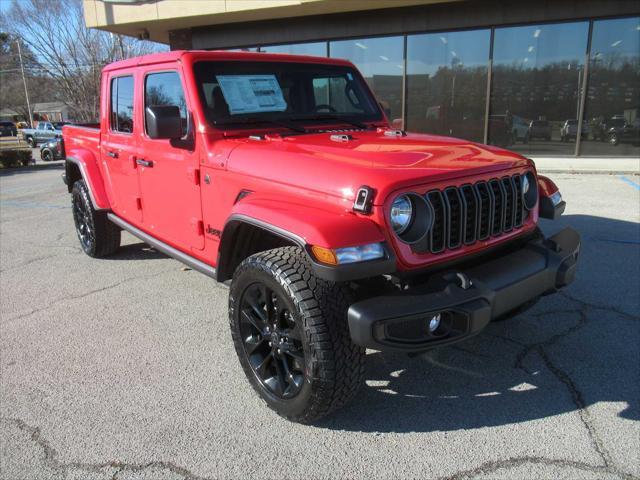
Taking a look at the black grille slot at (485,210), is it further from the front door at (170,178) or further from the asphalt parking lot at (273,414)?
the front door at (170,178)

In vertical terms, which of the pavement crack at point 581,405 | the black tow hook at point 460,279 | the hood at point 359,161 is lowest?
the pavement crack at point 581,405

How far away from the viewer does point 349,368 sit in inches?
Result: 93.4

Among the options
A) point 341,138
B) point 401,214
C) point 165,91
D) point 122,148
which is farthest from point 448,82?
point 401,214

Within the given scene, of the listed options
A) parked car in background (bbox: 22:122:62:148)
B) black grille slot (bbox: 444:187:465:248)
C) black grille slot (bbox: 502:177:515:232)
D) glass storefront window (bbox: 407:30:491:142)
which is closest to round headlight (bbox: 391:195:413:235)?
black grille slot (bbox: 444:187:465:248)

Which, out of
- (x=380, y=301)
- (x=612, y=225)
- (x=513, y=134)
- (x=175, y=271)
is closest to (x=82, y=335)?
(x=175, y=271)

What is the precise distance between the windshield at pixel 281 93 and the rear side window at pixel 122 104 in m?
1.07

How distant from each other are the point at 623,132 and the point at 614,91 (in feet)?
3.39

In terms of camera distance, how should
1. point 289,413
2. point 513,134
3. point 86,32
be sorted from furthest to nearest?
point 86,32 → point 513,134 → point 289,413

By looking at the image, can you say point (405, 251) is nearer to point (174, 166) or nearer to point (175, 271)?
point (174, 166)

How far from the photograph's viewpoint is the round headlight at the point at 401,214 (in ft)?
7.71

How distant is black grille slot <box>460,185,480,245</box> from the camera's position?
2.58m

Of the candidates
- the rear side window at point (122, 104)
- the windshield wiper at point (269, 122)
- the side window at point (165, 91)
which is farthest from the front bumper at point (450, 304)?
the rear side window at point (122, 104)

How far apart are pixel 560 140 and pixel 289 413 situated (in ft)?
40.7

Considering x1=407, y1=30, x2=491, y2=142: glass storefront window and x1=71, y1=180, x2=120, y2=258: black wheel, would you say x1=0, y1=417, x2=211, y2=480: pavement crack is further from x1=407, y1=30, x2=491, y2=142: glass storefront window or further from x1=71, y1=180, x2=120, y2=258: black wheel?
x1=407, y1=30, x2=491, y2=142: glass storefront window
